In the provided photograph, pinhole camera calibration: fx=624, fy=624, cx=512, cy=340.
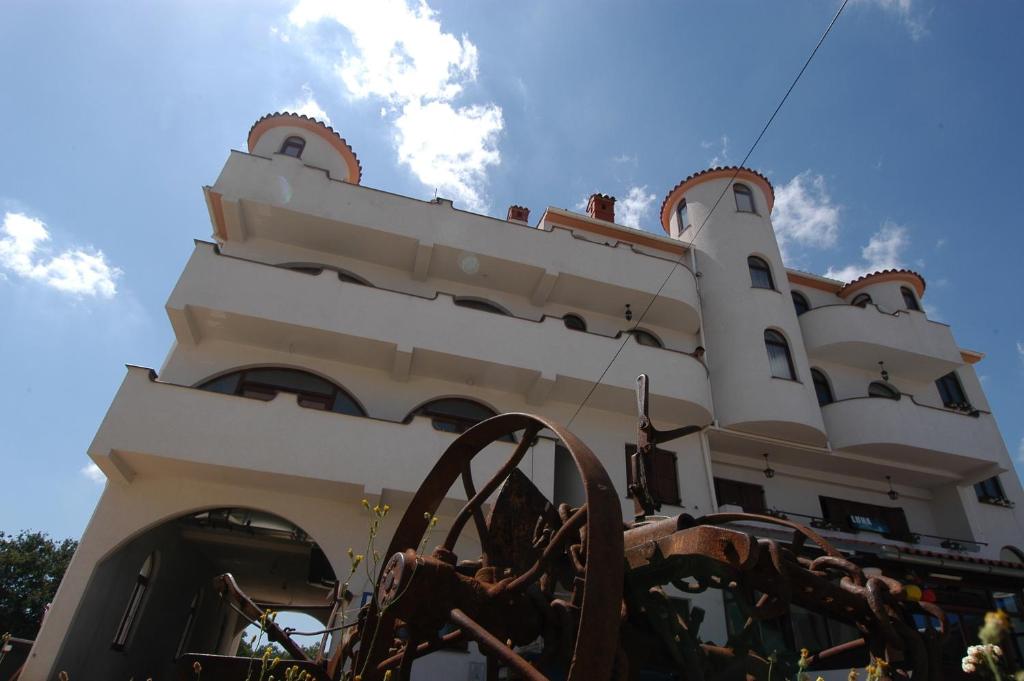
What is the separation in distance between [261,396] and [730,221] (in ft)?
40.5

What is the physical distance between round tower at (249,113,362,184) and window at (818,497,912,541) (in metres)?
13.5

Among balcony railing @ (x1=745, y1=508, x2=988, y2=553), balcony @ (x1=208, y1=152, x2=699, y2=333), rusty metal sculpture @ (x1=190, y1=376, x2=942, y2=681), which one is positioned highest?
balcony @ (x1=208, y1=152, x2=699, y2=333)

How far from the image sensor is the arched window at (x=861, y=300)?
17.2m

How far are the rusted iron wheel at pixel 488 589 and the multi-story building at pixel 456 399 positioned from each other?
249 inches

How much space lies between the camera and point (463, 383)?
12.2 metres

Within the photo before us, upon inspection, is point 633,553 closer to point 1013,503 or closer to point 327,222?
point 327,222

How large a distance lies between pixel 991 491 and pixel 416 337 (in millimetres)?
14275

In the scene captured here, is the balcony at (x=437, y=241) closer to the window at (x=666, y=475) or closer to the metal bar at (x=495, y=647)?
the window at (x=666, y=475)

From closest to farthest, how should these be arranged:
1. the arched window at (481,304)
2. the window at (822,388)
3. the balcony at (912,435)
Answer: the balcony at (912,435)
the arched window at (481,304)
the window at (822,388)

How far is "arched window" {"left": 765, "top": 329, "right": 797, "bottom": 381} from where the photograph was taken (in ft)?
46.2

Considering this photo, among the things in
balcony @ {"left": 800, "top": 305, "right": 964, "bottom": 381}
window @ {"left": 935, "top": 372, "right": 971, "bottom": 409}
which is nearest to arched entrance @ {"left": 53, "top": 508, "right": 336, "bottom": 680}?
balcony @ {"left": 800, "top": 305, "right": 964, "bottom": 381}

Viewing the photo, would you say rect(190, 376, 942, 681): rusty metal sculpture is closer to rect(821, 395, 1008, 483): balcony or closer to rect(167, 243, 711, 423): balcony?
rect(167, 243, 711, 423): balcony

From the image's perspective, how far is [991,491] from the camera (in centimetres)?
1504

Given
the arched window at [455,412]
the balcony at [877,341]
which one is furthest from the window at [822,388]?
the arched window at [455,412]
